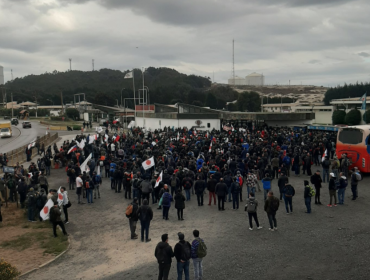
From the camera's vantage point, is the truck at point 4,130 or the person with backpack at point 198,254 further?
the truck at point 4,130

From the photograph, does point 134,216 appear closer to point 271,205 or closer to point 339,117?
point 271,205

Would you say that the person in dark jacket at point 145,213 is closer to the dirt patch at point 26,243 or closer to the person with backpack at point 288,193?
the dirt patch at point 26,243

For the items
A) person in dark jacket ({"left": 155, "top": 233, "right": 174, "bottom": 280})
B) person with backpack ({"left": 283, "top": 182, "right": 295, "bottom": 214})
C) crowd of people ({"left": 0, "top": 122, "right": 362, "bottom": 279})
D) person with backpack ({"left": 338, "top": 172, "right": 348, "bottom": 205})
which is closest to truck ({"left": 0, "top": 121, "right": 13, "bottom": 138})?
crowd of people ({"left": 0, "top": 122, "right": 362, "bottom": 279})

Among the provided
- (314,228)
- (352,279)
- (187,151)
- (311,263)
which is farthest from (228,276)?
(187,151)

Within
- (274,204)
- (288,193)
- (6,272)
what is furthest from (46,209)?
(288,193)

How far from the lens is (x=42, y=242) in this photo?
44.0ft

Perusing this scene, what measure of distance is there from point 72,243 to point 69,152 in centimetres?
1470

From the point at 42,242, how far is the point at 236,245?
22.8 ft

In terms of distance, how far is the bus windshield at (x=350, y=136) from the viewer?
21147 millimetres

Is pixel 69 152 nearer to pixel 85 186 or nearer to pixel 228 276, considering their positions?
pixel 85 186

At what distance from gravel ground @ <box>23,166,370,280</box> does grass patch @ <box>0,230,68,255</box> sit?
0.43 metres

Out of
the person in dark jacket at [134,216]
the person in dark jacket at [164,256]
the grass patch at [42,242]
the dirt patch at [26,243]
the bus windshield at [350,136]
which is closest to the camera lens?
the person in dark jacket at [164,256]

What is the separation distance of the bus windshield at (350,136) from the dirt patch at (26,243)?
16.5 metres

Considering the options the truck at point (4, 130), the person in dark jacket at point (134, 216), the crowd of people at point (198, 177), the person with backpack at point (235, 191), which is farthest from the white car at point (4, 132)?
the person in dark jacket at point (134, 216)
